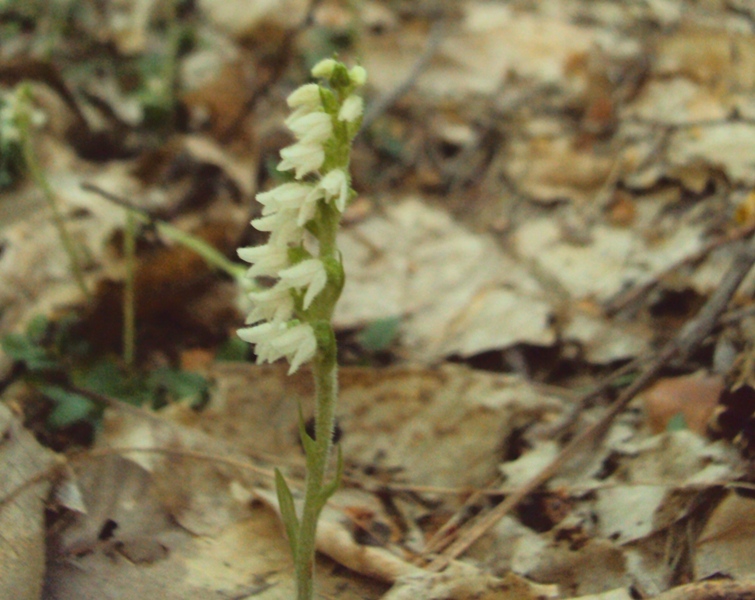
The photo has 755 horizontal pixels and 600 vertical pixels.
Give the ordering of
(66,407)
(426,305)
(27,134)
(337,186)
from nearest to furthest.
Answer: (337,186) < (66,407) < (27,134) < (426,305)

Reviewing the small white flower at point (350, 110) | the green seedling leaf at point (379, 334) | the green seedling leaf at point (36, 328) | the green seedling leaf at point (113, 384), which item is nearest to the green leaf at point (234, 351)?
the green seedling leaf at point (113, 384)

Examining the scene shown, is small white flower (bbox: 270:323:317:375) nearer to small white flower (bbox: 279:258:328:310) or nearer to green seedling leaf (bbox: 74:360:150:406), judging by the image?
small white flower (bbox: 279:258:328:310)

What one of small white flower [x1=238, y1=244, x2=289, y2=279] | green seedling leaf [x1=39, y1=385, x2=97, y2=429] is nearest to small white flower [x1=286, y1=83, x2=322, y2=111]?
small white flower [x1=238, y1=244, x2=289, y2=279]

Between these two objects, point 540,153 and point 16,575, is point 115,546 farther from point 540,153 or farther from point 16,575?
point 540,153

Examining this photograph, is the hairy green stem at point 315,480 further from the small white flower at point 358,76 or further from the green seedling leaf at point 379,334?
the green seedling leaf at point 379,334

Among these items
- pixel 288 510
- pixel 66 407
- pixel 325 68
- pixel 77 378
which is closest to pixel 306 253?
pixel 325 68

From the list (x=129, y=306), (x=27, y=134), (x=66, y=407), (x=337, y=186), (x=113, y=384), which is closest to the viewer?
(x=337, y=186)

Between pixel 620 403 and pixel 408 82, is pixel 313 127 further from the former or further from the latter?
pixel 408 82
